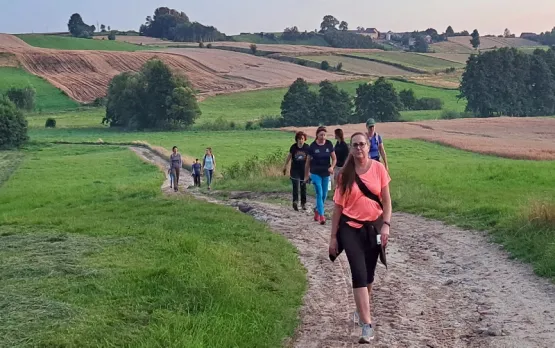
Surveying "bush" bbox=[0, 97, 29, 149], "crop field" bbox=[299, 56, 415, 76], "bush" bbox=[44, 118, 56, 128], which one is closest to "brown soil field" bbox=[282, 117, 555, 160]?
"bush" bbox=[0, 97, 29, 149]

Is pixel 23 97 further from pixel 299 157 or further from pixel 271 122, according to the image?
pixel 299 157

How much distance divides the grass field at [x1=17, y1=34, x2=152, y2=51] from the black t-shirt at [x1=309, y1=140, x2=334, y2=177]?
120341mm

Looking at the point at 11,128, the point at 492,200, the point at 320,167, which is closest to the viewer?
the point at 320,167

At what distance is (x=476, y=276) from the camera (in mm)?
9836

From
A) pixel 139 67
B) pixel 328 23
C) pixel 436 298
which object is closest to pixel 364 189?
pixel 436 298

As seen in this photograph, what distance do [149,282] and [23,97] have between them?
88.6m

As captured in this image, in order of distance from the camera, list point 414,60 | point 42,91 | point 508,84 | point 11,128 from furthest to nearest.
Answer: point 414,60 → point 42,91 → point 508,84 → point 11,128

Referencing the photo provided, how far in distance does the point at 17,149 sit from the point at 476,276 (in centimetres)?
5610

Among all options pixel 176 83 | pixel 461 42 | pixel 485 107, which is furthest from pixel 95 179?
pixel 461 42

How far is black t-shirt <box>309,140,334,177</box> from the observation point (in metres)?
14.6

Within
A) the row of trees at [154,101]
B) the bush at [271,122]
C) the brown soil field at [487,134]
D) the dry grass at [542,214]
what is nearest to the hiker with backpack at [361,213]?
the dry grass at [542,214]

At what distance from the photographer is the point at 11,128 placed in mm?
60719

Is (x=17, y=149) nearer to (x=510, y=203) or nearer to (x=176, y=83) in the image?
(x=176, y=83)

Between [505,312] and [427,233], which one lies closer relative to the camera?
[505,312]
